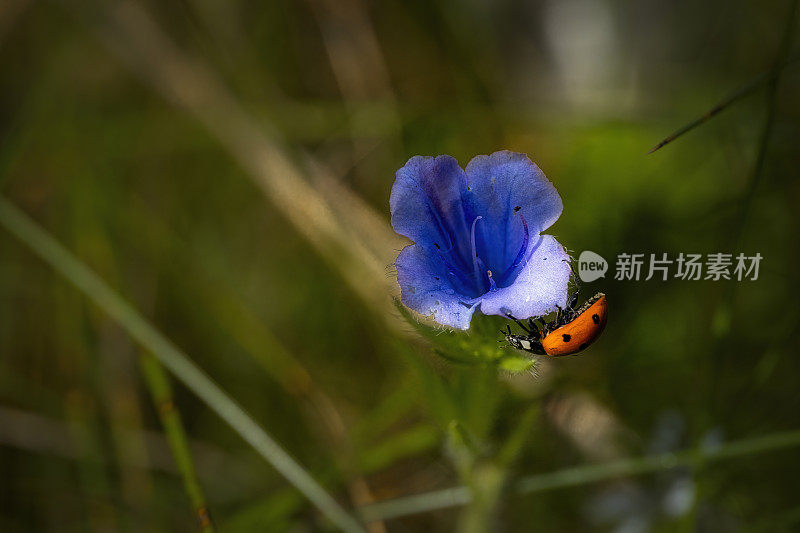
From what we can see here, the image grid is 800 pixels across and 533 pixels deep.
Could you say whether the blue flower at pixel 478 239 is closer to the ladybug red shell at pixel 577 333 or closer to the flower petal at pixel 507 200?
the flower petal at pixel 507 200

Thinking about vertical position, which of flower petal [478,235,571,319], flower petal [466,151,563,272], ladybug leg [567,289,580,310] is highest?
flower petal [466,151,563,272]

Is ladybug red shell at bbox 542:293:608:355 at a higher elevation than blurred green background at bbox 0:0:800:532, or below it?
below

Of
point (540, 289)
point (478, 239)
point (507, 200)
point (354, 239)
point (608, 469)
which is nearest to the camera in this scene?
point (540, 289)

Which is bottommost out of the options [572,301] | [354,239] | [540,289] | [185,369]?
[540,289]

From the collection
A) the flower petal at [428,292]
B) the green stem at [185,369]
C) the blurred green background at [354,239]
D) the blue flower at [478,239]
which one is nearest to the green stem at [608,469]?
the blurred green background at [354,239]

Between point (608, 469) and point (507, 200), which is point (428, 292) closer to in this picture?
point (507, 200)

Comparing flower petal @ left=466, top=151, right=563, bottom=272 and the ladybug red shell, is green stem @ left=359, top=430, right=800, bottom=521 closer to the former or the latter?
the ladybug red shell

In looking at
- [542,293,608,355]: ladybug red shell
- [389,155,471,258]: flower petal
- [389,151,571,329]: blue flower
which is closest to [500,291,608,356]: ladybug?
[542,293,608,355]: ladybug red shell

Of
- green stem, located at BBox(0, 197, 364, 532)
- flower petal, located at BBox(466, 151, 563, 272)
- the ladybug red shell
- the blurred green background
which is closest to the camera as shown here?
flower petal, located at BBox(466, 151, 563, 272)

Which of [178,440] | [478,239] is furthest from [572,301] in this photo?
[178,440]
